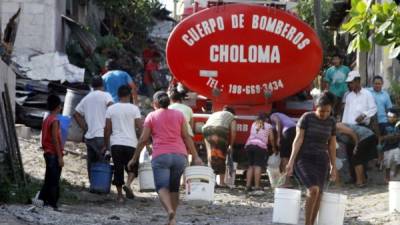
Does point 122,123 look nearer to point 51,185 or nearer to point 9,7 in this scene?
point 51,185

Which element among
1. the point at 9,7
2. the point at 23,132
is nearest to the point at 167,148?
the point at 23,132

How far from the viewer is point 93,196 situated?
14227 mm

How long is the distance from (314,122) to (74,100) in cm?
671

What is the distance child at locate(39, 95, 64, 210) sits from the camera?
12406 mm

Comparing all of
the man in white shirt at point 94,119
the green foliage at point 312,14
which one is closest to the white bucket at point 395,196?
the man in white shirt at point 94,119

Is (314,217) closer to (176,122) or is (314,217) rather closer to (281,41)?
(176,122)

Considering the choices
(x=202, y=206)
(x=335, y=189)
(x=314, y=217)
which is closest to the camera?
(x=314, y=217)

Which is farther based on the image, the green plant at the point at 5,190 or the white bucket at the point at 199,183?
the white bucket at the point at 199,183

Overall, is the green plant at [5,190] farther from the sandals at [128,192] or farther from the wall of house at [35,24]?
the wall of house at [35,24]

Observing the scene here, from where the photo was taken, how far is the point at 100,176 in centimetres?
1393

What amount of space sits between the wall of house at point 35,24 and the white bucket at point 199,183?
10958 millimetres

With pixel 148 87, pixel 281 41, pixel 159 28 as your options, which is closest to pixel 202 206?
pixel 281 41

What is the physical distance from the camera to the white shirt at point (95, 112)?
1431 cm

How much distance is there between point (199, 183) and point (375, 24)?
19.1 feet
